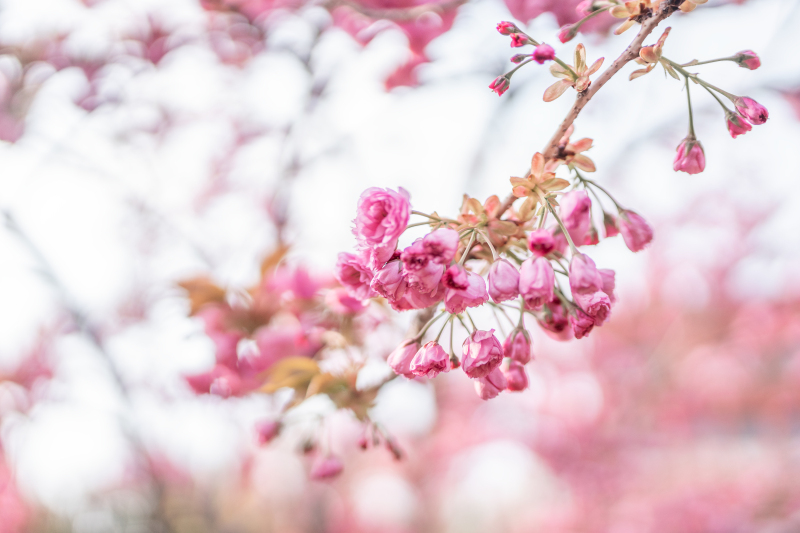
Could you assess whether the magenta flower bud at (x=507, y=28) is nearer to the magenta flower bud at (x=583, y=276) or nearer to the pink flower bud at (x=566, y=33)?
the pink flower bud at (x=566, y=33)

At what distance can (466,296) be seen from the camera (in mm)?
532

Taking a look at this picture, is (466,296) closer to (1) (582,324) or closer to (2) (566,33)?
(1) (582,324)

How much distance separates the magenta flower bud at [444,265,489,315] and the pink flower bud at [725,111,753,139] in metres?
0.42

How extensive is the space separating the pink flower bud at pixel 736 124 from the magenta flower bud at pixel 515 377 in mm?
449

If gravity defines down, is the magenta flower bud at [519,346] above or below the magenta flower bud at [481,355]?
above

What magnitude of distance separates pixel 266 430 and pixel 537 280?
0.79 m

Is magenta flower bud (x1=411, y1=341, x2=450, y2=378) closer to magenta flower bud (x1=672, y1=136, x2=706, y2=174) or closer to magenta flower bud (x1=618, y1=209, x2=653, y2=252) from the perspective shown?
magenta flower bud (x1=618, y1=209, x2=653, y2=252)

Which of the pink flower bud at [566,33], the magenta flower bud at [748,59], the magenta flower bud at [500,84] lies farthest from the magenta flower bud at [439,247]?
the magenta flower bud at [748,59]

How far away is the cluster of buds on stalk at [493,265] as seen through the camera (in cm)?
53

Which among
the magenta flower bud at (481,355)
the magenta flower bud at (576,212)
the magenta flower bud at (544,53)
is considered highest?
the magenta flower bud at (544,53)

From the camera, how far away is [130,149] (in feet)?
8.61

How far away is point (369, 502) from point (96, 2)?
587cm

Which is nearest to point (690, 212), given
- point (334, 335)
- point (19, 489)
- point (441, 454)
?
point (441, 454)

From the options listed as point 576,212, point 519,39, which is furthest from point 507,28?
point 576,212
